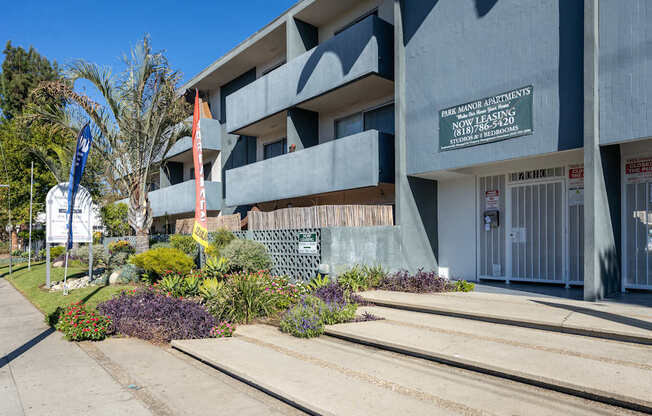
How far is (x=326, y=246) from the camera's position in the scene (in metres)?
10.6

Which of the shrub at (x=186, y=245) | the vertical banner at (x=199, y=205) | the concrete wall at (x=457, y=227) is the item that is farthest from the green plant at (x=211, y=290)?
the shrub at (x=186, y=245)

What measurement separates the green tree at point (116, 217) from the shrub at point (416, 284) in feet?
64.9

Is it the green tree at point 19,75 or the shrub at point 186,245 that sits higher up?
the green tree at point 19,75

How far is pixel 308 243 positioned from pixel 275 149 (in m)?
8.37

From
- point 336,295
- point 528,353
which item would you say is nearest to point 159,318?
point 336,295

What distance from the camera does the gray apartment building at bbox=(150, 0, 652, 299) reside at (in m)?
7.86

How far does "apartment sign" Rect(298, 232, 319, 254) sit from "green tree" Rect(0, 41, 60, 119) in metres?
27.5

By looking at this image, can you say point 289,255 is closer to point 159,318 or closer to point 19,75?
point 159,318

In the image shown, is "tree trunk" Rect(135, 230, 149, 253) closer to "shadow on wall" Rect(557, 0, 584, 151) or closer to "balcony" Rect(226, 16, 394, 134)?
"balcony" Rect(226, 16, 394, 134)

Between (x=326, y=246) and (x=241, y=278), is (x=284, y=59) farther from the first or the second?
(x=241, y=278)

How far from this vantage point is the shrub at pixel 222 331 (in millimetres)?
7164

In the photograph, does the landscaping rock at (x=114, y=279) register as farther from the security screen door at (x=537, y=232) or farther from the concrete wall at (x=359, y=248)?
the security screen door at (x=537, y=232)

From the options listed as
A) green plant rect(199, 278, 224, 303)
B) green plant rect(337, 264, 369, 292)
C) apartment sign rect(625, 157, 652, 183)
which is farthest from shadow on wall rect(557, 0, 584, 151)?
green plant rect(199, 278, 224, 303)

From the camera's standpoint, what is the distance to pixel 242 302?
8.18 metres
